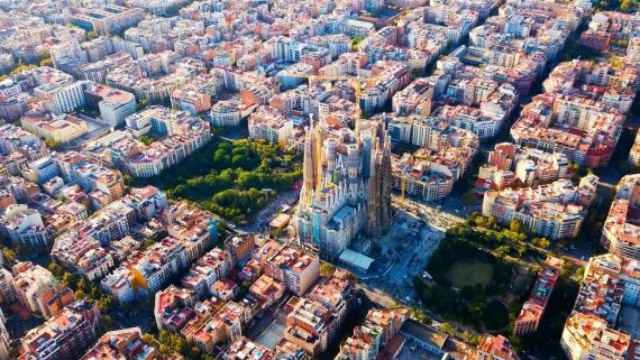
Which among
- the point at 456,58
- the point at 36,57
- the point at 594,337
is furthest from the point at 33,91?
the point at 594,337

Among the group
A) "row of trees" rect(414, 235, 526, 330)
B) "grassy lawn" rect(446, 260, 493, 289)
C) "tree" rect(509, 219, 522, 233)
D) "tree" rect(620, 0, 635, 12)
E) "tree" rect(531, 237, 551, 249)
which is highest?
"tree" rect(620, 0, 635, 12)

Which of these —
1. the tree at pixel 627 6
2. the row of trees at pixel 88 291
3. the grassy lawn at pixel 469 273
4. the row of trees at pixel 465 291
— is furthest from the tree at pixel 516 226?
the tree at pixel 627 6

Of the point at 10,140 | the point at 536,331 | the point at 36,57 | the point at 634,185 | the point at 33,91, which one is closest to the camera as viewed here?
the point at 536,331

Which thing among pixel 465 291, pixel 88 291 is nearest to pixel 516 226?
pixel 465 291

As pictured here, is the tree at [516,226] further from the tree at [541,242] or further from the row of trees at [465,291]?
the row of trees at [465,291]

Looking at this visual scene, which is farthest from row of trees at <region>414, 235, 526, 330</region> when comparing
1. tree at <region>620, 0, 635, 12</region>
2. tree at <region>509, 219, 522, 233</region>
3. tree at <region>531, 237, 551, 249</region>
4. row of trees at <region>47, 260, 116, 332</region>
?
tree at <region>620, 0, 635, 12</region>

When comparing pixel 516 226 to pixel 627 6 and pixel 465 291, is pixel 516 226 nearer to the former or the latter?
pixel 465 291

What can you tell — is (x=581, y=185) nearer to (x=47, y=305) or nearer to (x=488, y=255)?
(x=488, y=255)

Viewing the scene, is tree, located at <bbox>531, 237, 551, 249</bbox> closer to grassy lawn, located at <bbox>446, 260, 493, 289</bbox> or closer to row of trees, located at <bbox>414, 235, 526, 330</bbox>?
row of trees, located at <bbox>414, 235, 526, 330</bbox>
